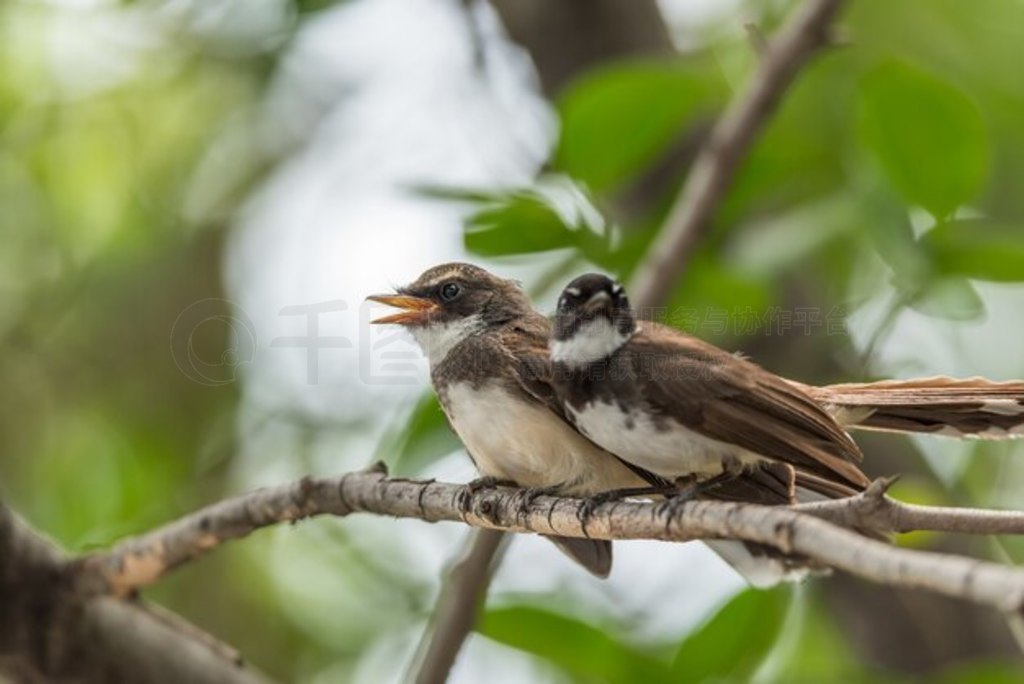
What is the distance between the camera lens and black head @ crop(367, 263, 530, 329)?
449cm

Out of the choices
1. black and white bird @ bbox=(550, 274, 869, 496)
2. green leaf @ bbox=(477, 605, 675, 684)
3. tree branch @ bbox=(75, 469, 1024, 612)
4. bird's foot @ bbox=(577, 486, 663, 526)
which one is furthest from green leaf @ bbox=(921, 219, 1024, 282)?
tree branch @ bbox=(75, 469, 1024, 612)

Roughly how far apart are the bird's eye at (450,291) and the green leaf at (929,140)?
54.4 inches

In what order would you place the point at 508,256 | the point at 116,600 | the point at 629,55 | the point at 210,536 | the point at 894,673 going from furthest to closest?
1. the point at 629,55
2. the point at 894,673
3. the point at 508,256
4. the point at 116,600
5. the point at 210,536

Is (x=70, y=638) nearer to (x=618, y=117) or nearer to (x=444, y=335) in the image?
(x=444, y=335)

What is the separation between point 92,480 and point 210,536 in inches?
89.0

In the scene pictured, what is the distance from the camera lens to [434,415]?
4656mm

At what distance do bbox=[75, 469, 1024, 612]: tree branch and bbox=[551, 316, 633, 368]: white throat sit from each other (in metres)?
0.37

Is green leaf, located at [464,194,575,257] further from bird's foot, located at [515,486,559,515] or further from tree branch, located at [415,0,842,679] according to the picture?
bird's foot, located at [515,486,559,515]

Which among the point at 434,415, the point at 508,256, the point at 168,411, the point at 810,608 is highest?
the point at 508,256

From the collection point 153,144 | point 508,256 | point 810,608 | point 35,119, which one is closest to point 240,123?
point 153,144

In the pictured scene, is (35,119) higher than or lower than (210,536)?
higher

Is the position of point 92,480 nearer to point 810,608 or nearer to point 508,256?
point 508,256

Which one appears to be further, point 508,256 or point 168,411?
point 168,411

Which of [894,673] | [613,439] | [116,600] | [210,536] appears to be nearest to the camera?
[613,439]
